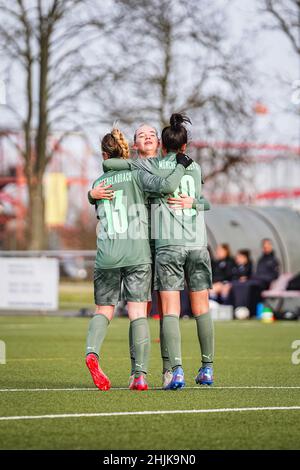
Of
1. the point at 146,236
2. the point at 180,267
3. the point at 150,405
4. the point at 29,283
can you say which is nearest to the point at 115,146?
the point at 146,236

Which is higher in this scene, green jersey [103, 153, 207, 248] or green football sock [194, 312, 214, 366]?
green jersey [103, 153, 207, 248]

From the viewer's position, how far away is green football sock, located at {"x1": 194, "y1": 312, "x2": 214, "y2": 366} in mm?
9422

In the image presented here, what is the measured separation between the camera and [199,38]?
35.4 metres

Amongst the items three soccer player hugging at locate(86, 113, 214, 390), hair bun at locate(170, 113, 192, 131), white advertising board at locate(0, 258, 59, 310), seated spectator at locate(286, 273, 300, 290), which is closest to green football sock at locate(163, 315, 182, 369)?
three soccer player hugging at locate(86, 113, 214, 390)

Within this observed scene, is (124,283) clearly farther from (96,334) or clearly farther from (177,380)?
(177,380)

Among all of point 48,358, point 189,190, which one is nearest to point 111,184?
point 189,190

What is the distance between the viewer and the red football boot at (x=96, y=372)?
28.9 feet

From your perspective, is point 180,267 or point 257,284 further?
point 257,284

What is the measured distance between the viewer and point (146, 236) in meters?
9.20

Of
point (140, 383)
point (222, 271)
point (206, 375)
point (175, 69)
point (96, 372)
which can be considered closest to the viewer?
point (96, 372)

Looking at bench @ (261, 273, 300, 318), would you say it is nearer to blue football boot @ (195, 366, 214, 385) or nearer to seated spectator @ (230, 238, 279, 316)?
seated spectator @ (230, 238, 279, 316)

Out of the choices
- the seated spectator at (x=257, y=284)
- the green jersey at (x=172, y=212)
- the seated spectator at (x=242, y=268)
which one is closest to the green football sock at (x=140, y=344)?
the green jersey at (x=172, y=212)

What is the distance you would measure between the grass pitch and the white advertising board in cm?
1264

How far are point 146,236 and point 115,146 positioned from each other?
731mm
